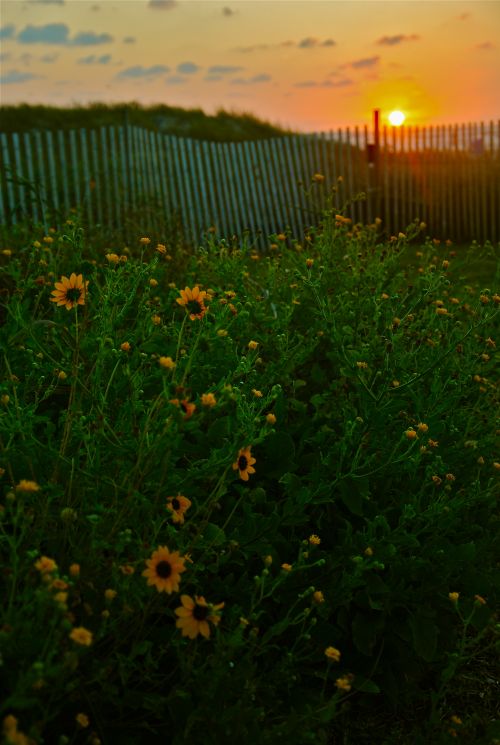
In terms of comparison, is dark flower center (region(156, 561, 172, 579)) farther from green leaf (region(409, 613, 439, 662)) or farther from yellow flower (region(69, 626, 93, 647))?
green leaf (region(409, 613, 439, 662))

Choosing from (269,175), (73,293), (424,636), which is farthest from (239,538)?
(269,175)

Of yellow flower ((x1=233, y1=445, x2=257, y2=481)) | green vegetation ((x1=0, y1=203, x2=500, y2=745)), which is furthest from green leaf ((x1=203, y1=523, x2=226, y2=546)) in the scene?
yellow flower ((x1=233, y1=445, x2=257, y2=481))

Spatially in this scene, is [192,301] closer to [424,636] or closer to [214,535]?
[214,535]

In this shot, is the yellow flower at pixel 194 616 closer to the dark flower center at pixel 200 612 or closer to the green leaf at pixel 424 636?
the dark flower center at pixel 200 612

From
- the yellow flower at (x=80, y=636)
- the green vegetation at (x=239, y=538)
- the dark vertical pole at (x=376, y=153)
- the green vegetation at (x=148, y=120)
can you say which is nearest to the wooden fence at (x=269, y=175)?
the dark vertical pole at (x=376, y=153)

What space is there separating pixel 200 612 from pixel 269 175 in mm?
14099

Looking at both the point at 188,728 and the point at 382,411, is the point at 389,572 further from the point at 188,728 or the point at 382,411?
the point at 188,728

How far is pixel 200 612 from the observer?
6.16 ft

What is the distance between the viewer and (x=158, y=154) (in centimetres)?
1329

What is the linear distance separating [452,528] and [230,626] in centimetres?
103

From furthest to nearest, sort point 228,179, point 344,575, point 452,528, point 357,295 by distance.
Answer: point 228,179, point 357,295, point 452,528, point 344,575

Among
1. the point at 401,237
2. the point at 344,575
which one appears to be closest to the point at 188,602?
the point at 344,575

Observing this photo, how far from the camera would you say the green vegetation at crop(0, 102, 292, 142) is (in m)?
20.9

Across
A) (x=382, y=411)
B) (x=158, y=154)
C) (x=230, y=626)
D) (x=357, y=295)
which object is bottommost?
(x=230, y=626)
